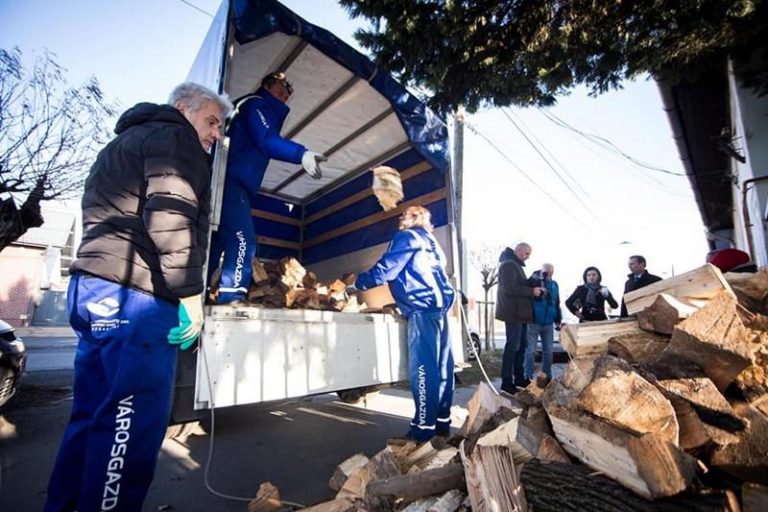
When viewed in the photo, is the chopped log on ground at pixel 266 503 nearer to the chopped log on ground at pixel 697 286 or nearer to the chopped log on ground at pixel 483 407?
the chopped log on ground at pixel 483 407

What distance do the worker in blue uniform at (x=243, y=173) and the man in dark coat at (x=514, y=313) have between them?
320 centimetres

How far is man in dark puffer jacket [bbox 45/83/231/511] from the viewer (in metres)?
1.35

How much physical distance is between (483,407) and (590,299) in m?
4.50

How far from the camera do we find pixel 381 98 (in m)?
3.71

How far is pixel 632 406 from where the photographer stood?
979 mm

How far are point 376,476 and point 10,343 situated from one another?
12.6 ft

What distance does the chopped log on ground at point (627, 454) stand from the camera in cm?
90

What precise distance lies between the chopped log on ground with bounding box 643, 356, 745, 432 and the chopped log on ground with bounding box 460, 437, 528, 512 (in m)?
0.54

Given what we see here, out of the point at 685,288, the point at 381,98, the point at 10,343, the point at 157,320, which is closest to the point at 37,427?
the point at 10,343

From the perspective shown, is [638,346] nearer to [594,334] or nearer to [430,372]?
[594,334]

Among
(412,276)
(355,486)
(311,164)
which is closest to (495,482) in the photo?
(355,486)

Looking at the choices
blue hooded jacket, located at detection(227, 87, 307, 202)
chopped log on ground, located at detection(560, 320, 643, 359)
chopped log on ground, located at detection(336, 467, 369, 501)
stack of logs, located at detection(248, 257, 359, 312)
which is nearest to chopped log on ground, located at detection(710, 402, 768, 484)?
chopped log on ground, located at detection(560, 320, 643, 359)

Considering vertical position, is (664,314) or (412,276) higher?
(412,276)

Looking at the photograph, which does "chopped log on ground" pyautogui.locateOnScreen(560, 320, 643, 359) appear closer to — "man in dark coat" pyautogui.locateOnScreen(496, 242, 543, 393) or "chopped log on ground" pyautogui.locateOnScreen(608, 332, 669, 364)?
"chopped log on ground" pyautogui.locateOnScreen(608, 332, 669, 364)
